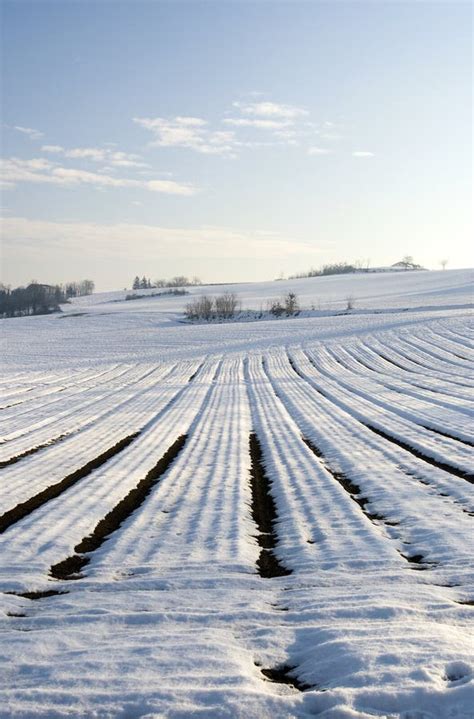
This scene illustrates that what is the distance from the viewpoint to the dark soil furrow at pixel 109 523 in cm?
776

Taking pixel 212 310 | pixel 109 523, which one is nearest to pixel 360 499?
pixel 109 523

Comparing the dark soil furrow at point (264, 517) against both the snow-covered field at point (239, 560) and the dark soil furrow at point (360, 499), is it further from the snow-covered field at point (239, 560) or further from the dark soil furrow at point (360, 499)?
the dark soil furrow at point (360, 499)

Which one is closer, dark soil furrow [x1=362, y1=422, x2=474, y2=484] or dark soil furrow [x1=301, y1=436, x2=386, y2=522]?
dark soil furrow [x1=301, y1=436, x2=386, y2=522]

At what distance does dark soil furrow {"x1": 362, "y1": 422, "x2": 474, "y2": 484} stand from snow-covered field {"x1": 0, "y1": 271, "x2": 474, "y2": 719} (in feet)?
0.25

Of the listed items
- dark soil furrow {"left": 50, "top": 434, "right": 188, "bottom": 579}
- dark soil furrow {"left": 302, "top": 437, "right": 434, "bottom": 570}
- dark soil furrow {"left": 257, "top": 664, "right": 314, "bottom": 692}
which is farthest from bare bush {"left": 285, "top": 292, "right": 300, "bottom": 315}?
dark soil furrow {"left": 257, "top": 664, "right": 314, "bottom": 692}

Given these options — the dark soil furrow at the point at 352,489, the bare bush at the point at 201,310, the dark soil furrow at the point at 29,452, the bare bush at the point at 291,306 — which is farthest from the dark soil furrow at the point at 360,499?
the bare bush at the point at 201,310

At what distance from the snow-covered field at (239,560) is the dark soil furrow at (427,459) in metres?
0.08

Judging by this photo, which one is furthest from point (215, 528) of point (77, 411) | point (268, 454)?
point (77, 411)

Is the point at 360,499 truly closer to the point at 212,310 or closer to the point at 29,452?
the point at 29,452

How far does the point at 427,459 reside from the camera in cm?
1409

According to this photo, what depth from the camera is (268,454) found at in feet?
51.2

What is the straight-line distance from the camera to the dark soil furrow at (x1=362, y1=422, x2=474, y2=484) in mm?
12312

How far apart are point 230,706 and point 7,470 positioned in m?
10.8

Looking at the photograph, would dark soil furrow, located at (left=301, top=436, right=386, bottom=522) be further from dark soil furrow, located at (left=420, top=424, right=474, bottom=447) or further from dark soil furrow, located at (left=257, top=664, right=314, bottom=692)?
dark soil furrow, located at (left=257, top=664, right=314, bottom=692)
